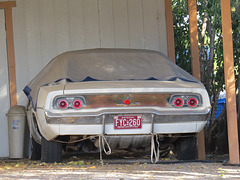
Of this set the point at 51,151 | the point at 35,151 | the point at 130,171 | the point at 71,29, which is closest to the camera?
the point at 130,171

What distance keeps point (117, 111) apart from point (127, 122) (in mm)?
189

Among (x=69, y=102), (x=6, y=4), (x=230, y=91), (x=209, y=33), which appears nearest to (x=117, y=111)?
(x=69, y=102)

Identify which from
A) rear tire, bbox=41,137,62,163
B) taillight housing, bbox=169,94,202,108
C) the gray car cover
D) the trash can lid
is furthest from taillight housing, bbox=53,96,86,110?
the trash can lid

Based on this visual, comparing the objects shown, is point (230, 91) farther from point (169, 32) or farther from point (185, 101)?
point (169, 32)

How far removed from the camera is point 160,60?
7402mm

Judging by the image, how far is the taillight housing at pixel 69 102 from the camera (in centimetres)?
609

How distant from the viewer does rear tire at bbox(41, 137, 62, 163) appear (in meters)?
6.57

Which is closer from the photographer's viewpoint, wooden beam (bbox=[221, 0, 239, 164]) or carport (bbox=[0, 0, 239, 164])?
wooden beam (bbox=[221, 0, 239, 164])

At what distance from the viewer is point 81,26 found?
10.0 m

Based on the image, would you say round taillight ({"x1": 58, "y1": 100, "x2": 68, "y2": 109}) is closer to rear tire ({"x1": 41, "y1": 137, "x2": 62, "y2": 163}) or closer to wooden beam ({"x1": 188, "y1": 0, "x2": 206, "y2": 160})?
rear tire ({"x1": 41, "y1": 137, "x2": 62, "y2": 163})

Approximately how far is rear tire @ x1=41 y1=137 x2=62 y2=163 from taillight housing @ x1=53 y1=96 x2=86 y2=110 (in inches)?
27.2

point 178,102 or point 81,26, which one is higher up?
point 81,26

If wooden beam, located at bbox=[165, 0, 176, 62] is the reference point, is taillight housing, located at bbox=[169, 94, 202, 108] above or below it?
below

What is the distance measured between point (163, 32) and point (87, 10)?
62.5 inches
